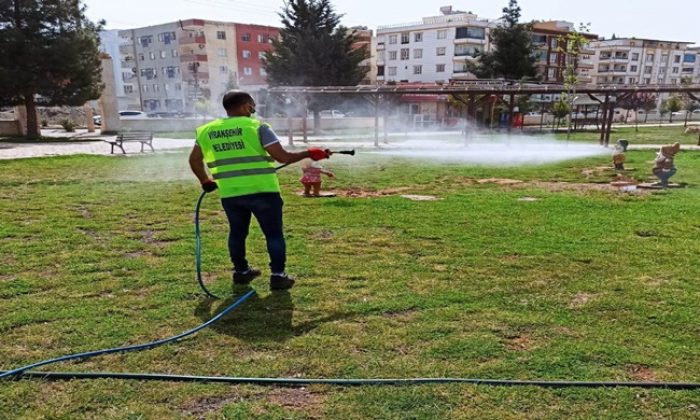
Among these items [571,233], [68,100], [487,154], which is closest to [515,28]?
[487,154]

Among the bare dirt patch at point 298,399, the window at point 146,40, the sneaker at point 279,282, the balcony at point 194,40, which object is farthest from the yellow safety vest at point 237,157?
the window at point 146,40

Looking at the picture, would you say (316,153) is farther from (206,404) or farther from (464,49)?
(464,49)

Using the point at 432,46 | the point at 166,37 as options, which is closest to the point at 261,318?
the point at 432,46

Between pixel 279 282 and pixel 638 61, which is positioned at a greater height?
pixel 638 61

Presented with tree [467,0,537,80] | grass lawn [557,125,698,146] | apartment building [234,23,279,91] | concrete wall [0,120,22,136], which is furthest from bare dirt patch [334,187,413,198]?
apartment building [234,23,279,91]

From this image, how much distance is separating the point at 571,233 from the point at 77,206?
7860 millimetres

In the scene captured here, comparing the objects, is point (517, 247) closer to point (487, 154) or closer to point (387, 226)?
point (387, 226)

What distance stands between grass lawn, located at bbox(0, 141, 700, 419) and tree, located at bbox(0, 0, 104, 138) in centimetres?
1885

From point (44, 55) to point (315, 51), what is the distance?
59.4 ft

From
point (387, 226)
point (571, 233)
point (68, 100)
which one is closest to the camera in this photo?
point (571, 233)

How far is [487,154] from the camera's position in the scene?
753 inches

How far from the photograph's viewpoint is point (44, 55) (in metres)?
23.7

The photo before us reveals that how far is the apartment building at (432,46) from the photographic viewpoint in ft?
208

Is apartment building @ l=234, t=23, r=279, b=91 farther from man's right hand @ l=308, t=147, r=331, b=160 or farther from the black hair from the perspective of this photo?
man's right hand @ l=308, t=147, r=331, b=160
